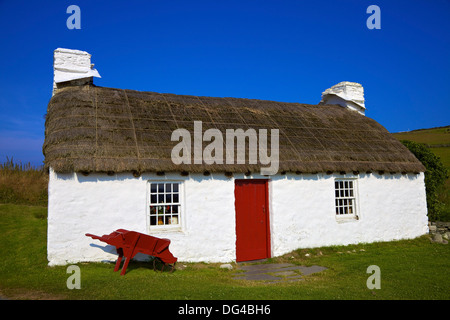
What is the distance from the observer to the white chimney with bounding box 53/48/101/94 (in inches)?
483

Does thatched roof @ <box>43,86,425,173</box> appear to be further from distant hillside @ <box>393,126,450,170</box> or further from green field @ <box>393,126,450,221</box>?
distant hillside @ <box>393,126,450,170</box>

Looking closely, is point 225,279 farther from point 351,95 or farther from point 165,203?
point 351,95

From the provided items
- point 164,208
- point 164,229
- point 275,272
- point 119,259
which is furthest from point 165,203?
point 275,272

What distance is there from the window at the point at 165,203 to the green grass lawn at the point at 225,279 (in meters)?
1.24

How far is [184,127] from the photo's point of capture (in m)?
11.2

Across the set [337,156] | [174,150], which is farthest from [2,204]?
[337,156]

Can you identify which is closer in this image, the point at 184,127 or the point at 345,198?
the point at 184,127

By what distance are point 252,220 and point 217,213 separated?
4.21 feet

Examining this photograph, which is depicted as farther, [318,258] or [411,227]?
[411,227]

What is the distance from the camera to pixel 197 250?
9828mm

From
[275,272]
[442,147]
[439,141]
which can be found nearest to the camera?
[275,272]

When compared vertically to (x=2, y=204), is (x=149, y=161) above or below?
A: above

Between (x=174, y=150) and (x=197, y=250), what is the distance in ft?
9.75
